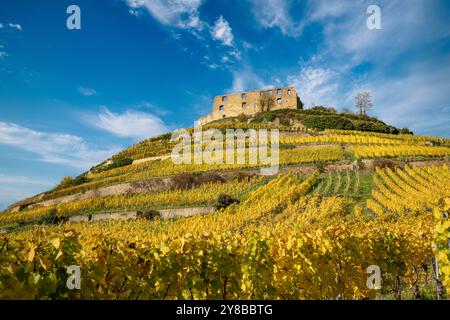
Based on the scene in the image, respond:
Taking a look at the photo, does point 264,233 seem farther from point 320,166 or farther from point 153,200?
point 320,166

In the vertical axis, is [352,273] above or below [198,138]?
below

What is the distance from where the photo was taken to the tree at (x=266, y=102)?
207 feet

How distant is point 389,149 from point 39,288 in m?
33.1

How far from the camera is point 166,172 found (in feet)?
97.8

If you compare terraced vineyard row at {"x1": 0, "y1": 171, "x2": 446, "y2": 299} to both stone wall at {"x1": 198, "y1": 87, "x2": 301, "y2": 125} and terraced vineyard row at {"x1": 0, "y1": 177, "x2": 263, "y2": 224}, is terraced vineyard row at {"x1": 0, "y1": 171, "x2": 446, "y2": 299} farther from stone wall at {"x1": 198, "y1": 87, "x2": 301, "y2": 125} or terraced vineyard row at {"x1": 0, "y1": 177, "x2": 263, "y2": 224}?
stone wall at {"x1": 198, "y1": 87, "x2": 301, "y2": 125}

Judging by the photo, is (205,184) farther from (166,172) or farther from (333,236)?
(333,236)

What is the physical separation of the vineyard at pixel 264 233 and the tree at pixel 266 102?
21514 millimetres

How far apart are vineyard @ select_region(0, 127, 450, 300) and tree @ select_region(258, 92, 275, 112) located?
21514mm

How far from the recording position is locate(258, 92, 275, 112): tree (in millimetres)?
62953

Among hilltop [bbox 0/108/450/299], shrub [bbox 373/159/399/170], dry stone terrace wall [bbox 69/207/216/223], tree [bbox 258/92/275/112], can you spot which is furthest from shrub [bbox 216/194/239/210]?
tree [bbox 258/92/275/112]

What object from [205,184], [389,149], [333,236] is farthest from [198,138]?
[333,236]

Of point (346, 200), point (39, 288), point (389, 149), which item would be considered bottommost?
point (39, 288)

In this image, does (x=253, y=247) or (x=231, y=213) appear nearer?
(x=253, y=247)
